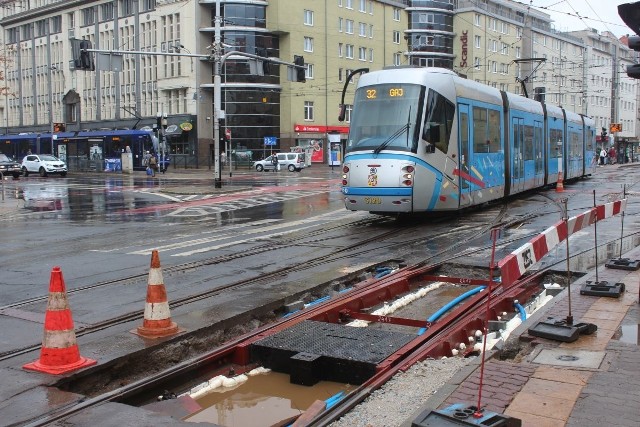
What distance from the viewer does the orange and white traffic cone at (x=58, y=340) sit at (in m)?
5.68

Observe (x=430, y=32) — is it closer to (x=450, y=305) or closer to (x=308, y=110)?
(x=308, y=110)

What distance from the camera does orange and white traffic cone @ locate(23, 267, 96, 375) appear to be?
568 centimetres

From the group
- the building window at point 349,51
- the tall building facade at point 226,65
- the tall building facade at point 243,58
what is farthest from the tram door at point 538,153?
the building window at point 349,51

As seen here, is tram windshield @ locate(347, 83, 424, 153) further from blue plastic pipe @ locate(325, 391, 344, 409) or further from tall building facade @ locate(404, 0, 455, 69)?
tall building facade @ locate(404, 0, 455, 69)

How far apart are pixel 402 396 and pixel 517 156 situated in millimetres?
17495

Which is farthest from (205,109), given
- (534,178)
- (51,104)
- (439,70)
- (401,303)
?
(401,303)

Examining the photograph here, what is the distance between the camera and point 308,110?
68.7 meters

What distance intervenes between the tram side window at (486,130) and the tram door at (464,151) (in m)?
0.56

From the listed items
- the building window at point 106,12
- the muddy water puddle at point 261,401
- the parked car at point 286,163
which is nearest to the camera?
the muddy water puddle at point 261,401

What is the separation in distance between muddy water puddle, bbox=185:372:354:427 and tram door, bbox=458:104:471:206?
1155 cm

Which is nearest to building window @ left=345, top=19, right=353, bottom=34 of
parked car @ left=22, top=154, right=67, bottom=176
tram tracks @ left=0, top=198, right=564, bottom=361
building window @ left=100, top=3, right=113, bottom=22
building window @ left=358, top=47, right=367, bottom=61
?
building window @ left=358, top=47, right=367, bottom=61

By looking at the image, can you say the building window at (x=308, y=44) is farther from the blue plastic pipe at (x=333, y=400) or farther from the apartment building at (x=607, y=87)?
the blue plastic pipe at (x=333, y=400)

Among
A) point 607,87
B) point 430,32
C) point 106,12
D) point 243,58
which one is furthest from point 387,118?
point 607,87

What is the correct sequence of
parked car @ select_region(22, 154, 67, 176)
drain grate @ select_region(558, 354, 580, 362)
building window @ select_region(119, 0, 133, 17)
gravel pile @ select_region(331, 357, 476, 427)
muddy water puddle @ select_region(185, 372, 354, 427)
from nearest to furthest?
gravel pile @ select_region(331, 357, 476, 427) → muddy water puddle @ select_region(185, 372, 354, 427) → drain grate @ select_region(558, 354, 580, 362) → parked car @ select_region(22, 154, 67, 176) → building window @ select_region(119, 0, 133, 17)
